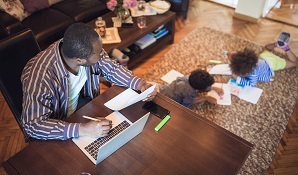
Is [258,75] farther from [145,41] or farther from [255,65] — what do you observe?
[145,41]

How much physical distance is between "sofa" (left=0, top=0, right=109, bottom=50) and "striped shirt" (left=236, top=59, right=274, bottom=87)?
5.69 feet

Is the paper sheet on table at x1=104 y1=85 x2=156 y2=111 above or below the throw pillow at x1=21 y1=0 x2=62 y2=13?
above

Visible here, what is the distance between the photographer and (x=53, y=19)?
2.68 meters

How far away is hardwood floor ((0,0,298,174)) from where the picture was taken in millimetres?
1960

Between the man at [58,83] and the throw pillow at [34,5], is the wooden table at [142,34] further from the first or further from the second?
the man at [58,83]

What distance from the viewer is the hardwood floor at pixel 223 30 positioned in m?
1.96

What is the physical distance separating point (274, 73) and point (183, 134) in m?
1.90

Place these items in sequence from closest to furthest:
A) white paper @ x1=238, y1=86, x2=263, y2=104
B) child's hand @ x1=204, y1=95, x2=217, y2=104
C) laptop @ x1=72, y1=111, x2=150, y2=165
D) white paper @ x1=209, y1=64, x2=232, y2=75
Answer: laptop @ x1=72, y1=111, x2=150, y2=165 → child's hand @ x1=204, y1=95, x2=217, y2=104 → white paper @ x1=238, y1=86, x2=263, y2=104 → white paper @ x1=209, y1=64, x2=232, y2=75

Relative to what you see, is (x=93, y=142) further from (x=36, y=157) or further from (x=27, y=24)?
(x=27, y=24)

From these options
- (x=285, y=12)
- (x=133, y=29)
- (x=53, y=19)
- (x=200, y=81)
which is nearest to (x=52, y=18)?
(x=53, y=19)

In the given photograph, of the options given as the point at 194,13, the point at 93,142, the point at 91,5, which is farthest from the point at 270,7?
the point at 93,142

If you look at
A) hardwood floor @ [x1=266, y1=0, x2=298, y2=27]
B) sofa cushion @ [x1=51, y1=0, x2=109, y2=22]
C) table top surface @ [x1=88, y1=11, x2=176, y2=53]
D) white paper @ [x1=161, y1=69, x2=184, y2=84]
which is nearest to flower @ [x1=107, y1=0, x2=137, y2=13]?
table top surface @ [x1=88, y1=11, x2=176, y2=53]

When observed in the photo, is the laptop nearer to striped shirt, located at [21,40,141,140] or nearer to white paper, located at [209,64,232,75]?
striped shirt, located at [21,40,141,140]

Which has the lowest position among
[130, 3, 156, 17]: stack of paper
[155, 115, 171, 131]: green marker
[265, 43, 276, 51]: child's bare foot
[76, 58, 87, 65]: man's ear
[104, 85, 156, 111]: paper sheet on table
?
[265, 43, 276, 51]: child's bare foot
